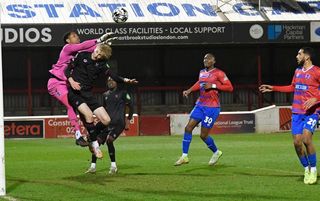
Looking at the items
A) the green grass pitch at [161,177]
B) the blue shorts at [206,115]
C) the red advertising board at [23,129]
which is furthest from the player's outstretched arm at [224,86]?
the red advertising board at [23,129]

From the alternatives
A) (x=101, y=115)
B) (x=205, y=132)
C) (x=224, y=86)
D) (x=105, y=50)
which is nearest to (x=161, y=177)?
(x=101, y=115)

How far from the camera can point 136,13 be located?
42312mm

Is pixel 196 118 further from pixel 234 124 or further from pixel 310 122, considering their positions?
pixel 234 124

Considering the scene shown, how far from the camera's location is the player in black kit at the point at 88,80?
14.5 metres

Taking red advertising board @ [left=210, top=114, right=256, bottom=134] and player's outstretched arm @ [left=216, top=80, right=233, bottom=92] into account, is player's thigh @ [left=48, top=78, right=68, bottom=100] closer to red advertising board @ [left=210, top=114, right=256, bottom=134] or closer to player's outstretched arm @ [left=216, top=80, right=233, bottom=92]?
player's outstretched arm @ [left=216, top=80, right=233, bottom=92]

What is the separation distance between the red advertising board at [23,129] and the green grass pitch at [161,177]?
11.1 m

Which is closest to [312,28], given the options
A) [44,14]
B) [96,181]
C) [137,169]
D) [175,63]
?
[175,63]

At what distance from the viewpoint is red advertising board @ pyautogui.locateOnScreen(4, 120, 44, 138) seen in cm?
3422

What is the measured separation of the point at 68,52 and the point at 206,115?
150 inches

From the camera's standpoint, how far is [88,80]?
14.7m

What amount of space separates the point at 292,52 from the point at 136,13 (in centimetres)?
1020

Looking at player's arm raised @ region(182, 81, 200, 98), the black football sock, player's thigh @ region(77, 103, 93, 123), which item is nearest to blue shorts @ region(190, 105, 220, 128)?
player's arm raised @ region(182, 81, 200, 98)

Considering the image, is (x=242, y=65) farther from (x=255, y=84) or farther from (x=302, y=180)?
(x=302, y=180)

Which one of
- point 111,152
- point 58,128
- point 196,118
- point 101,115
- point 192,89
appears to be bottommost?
point 111,152
